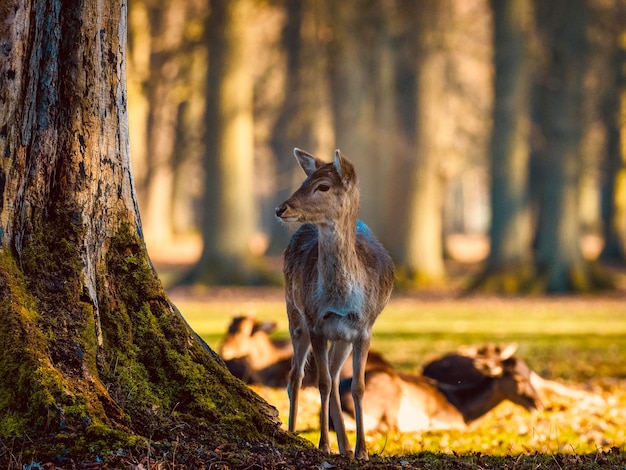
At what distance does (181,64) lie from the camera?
2927 cm

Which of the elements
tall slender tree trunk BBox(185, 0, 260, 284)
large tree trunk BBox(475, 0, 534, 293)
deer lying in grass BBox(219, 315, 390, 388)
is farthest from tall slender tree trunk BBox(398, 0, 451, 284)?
deer lying in grass BBox(219, 315, 390, 388)

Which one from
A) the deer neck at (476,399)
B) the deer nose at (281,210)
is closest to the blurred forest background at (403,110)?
the deer neck at (476,399)

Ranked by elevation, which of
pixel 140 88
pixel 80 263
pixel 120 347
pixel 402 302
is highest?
pixel 140 88

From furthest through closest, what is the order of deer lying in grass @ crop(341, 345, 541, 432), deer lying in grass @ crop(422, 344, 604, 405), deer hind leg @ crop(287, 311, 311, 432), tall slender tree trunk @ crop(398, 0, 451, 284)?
tall slender tree trunk @ crop(398, 0, 451, 284)
deer lying in grass @ crop(422, 344, 604, 405)
deer lying in grass @ crop(341, 345, 541, 432)
deer hind leg @ crop(287, 311, 311, 432)

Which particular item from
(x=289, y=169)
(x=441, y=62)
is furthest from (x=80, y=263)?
(x=289, y=169)

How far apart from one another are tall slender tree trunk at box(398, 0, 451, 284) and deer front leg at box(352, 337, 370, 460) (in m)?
21.2

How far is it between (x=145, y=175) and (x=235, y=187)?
35.8 feet

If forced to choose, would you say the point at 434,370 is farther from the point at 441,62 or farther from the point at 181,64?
the point at 441,62

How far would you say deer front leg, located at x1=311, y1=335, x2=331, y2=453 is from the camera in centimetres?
665

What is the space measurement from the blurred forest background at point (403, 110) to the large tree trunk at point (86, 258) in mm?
19123

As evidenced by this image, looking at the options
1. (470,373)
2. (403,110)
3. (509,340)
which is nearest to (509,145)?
(403,110)

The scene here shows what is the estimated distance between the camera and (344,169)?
6.62 m

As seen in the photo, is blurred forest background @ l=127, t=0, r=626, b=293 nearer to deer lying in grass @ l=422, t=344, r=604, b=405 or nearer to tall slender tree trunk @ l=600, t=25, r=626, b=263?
tall slender tree trunk @ l=600, t=25, r=626, b=263

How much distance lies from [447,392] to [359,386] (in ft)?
8.01
